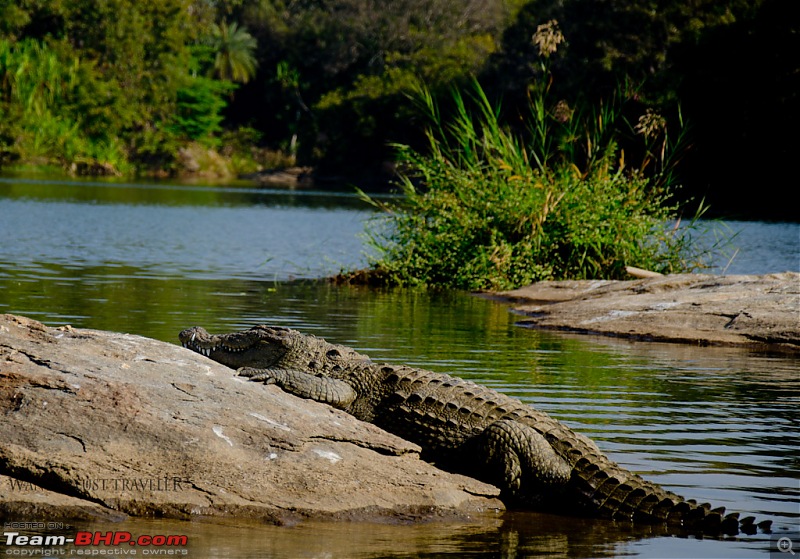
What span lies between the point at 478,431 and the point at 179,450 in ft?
5.32

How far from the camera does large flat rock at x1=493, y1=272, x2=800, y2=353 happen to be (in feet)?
40.3

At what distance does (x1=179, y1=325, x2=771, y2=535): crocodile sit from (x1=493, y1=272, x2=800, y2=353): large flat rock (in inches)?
266

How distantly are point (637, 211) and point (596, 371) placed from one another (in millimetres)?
7653

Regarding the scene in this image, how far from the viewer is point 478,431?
20.0 feet

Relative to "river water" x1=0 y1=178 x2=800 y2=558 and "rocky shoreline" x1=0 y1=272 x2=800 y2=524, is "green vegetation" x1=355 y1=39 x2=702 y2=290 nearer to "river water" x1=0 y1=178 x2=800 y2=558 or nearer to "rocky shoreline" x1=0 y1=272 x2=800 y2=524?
"river water" x1=0 y1=178 x2=800 y2=558

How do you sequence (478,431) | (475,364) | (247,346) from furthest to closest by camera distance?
(475,364), (247,346), (478,431)

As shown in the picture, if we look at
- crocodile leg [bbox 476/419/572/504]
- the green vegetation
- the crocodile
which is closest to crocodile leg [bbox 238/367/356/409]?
the crocodile

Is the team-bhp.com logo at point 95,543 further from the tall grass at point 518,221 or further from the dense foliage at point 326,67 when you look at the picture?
the dense foliage at point 326,67

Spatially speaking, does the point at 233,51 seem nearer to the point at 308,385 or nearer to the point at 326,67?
the point at 326,67

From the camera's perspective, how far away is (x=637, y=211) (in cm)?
1733

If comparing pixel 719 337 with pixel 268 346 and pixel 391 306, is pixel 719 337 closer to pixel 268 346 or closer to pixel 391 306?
pixel 391 306

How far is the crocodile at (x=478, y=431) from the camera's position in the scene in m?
5.75

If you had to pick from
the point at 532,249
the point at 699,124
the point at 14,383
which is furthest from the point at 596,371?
the point at 699,124

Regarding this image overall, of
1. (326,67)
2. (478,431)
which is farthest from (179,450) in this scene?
(326,67)
